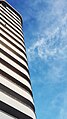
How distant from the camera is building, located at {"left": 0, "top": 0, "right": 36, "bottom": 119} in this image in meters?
17.5

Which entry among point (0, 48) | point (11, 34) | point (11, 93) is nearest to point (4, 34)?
point (11, 34)

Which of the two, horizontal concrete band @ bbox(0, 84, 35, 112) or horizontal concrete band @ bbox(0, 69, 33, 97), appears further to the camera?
horizontal concrete band @ bbox(0, 69, 33, 97)

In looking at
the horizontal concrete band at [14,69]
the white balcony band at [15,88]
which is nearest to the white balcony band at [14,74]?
the horizontal concrete band at [14,69]

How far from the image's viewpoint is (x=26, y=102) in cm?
1978

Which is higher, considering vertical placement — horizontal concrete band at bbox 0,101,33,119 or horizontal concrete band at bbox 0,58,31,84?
horizontal concrete band at bbox 0,58,31,84

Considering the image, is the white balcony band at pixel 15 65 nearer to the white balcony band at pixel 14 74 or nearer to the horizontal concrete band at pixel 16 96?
the white balcony band at pixel 14 74

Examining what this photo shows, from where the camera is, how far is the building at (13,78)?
57.3 ft

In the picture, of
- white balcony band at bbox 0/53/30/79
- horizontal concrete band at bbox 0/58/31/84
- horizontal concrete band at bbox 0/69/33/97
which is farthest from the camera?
white balcony band at bbox 0/53/30/79

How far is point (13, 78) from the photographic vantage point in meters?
20.6

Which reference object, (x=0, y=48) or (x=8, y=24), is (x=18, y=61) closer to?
(x=0, y=48)

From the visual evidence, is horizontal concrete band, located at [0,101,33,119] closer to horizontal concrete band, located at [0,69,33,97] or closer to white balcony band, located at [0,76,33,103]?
white balcony band, located at [0,76,33,103]

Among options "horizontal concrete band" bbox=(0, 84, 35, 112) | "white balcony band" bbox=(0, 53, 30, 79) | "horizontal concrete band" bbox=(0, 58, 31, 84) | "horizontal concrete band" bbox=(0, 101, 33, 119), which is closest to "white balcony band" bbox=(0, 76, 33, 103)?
"horizontal concrete band" bbox=(0, 84, 35, 112)

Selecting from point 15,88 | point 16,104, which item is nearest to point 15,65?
point 15,88

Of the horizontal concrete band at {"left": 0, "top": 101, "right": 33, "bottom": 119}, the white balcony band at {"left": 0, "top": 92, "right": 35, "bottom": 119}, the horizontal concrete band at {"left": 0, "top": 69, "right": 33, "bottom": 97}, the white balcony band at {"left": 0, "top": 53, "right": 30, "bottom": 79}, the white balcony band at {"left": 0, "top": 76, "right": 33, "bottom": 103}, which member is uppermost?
the white balcony band at {"left": 0, "top": 53, "right": 30, "bottom": 79}
